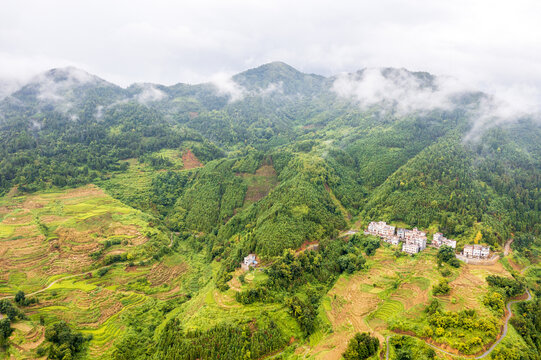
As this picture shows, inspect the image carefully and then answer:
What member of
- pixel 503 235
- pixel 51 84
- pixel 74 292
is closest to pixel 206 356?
pixel 74 292

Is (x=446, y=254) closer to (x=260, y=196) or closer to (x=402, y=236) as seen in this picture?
(x=402, y=236)

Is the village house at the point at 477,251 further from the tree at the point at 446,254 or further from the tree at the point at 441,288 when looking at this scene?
the tree at the point at 441,288

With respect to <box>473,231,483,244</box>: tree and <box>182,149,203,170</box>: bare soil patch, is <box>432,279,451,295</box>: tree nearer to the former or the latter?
<box>473,231,483,244</box>: tree

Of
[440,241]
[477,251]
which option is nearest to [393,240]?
[440,241]

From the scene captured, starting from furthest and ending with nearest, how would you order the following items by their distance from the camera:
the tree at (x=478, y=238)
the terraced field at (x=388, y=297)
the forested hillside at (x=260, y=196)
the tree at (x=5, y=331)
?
1. the tree at (x=478, y=238)
2. the forested hillside at (x=260, y=196)
3. the terraced field at (x=388, y=297)
4. the tree at (x=5, y=331)

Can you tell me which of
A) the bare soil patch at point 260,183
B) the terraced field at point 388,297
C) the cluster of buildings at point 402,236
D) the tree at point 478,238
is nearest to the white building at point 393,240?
the cluster of buildings at point 402,236

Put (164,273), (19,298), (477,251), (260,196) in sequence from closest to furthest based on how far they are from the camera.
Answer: (19,298), (477,251), (164,273), (260,196)
